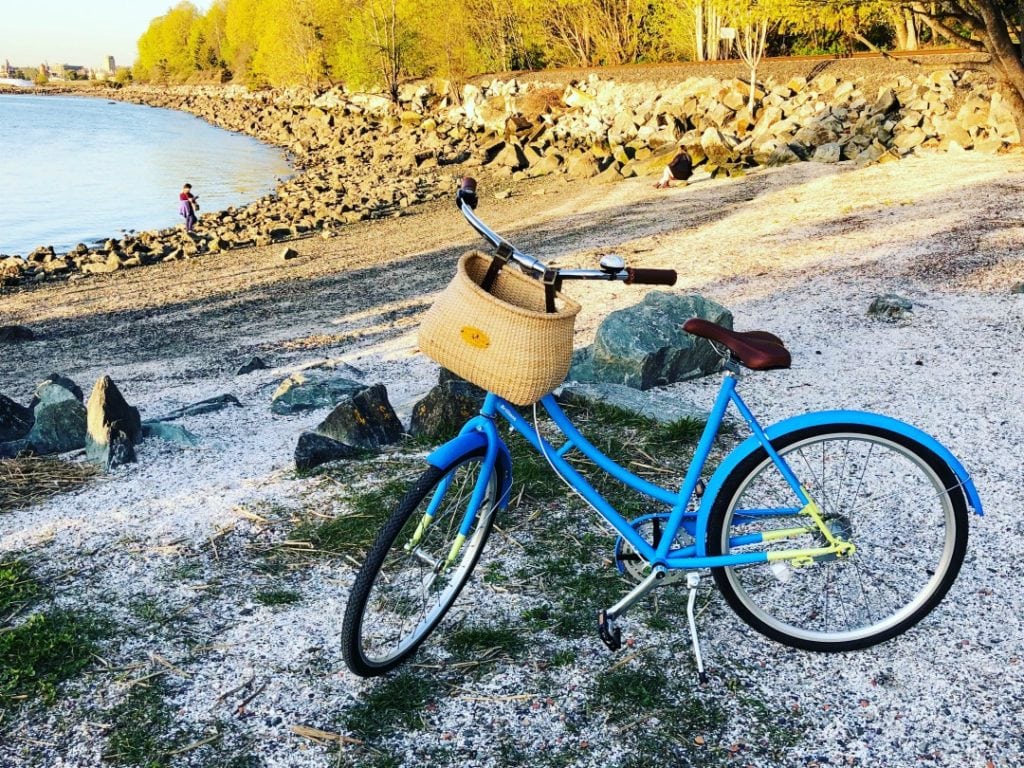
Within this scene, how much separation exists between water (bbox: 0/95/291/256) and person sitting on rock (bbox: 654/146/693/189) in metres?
15.7

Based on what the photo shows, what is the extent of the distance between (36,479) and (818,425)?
515 cm

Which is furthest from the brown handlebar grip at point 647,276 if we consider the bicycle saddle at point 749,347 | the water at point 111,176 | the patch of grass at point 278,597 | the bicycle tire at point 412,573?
the water at point 111,176

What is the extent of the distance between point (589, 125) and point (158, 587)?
31675 millimetres

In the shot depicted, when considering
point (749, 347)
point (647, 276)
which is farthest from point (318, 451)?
point (749, 347)

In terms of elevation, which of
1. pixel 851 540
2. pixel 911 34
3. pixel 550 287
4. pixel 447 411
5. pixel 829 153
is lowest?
pixel 851 540

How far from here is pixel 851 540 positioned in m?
3.82

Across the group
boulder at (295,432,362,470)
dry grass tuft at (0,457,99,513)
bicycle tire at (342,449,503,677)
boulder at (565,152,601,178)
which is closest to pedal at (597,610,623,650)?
bicycle tire at (342,449,503,677)

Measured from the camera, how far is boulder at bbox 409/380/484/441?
19.4 ft

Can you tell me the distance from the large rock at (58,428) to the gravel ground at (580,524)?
2.67 feet

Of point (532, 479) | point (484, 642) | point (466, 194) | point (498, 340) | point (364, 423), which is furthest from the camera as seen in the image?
point (364, 423)

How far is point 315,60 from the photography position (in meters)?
66.5

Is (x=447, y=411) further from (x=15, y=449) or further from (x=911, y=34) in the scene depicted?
(x=911, y=34)

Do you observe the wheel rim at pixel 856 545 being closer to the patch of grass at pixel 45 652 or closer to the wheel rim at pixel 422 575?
the wheel rim at pixel 422 575

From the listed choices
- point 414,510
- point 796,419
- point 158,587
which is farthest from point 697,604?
point 158,587
